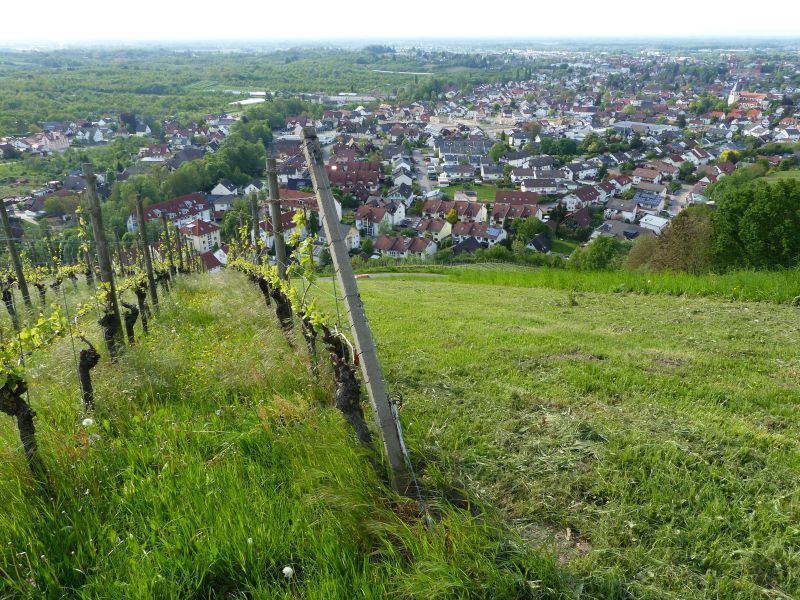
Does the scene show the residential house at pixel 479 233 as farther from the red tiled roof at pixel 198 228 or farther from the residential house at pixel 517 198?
the red tiled roof at pixel 198 228

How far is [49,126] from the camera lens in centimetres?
7206

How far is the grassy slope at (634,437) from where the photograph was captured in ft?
9.25

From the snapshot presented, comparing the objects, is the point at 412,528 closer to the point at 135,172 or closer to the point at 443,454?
the point at 443,454

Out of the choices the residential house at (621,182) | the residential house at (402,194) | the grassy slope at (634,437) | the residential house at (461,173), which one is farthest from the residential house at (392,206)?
the grassy slope at (634,437)

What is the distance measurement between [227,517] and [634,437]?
278 centimetres

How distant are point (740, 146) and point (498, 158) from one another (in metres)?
30.0

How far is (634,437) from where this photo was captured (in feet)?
12.5

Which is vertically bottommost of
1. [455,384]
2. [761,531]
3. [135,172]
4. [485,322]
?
[135,172]

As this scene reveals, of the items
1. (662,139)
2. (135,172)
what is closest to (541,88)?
(662,139)

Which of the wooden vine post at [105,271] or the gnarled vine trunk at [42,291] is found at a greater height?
the wooden vine post at [105,271]

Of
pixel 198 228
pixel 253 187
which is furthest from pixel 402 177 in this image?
pixel 198 228

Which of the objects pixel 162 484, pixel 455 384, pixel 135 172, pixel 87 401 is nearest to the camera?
pixel 162 484

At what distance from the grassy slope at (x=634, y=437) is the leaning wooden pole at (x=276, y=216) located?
1.62 meters

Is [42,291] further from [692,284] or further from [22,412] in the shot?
[692,284]
